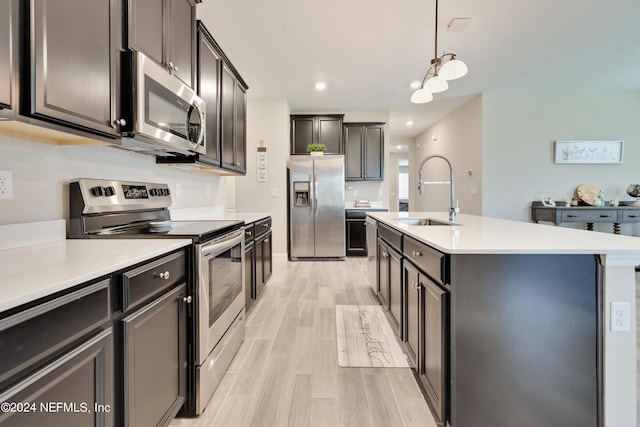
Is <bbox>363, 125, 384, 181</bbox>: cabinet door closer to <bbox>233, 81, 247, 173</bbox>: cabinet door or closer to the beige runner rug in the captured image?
<bbox>233, 81, 247, 173</bbox>: cabinet door

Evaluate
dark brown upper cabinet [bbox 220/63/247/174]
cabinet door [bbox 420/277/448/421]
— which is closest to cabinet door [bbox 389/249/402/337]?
cabinet door [bbox 420/277/448/421]

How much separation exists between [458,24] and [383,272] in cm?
240

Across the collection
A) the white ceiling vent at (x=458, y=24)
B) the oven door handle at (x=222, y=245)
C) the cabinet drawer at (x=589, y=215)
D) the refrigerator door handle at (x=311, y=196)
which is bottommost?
the oven door handle at (x=222, y=245)

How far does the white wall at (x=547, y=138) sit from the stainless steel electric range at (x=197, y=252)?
4.35 metres

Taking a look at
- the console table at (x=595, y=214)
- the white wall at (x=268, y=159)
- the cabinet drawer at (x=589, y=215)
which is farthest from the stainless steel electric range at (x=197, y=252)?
the cabinet drawer at (x=589, y=215)

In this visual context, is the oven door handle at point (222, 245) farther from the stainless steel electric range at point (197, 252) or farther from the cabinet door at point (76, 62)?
the cabinet door at point (76, 62)

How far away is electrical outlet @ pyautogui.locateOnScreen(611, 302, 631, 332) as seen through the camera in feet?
3.79

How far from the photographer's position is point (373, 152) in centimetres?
541

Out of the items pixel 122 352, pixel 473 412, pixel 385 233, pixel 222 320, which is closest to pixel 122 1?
pixel 122 352

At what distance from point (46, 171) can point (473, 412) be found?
83.5 inches

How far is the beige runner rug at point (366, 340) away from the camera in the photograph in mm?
1887

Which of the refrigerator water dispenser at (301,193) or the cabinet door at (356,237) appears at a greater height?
the refrigerator water dispenser at (301,193)

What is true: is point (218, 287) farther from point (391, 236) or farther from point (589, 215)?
point (589, 215)

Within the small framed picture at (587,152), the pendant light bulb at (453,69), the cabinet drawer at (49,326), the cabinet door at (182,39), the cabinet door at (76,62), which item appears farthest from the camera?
the small framed picture at (587,152)
